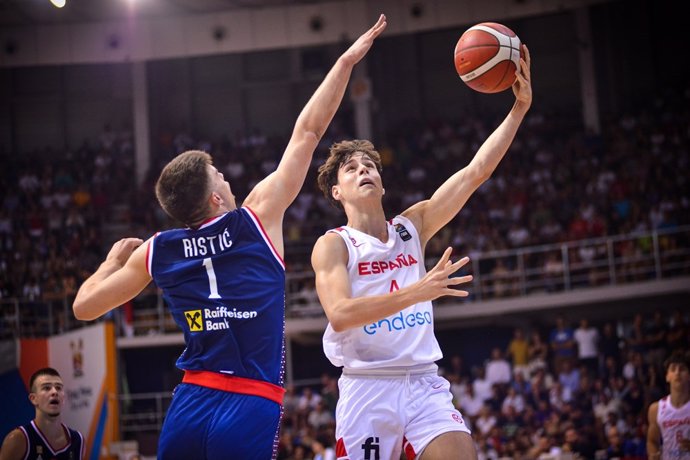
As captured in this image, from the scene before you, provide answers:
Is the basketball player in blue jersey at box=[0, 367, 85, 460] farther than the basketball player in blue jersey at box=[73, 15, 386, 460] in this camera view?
Yes

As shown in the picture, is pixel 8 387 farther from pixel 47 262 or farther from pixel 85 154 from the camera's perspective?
pixel 85 154

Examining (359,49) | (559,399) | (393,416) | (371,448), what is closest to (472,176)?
(359,49)

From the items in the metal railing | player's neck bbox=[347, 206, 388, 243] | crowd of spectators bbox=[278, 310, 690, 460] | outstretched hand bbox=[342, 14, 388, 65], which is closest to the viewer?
outstretched hand bbox=[342, 14, 388, 65]

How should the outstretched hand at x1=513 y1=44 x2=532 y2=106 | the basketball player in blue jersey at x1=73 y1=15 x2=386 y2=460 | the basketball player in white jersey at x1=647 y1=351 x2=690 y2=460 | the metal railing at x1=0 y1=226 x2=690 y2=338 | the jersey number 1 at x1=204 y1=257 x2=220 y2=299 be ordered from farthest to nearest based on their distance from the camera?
the metal railing at x1=0 y1=226 x2=690 y2=338 < the basketball player in white jersey at x1=647 y1=351 x2=690 y2=460 < the outstretched hand at x1=513 y1=44 x2=532 y2=106 < the jersey number 1 at x1=204 y1=257 x2=220 y2=299 < the basketball player in blue jersey at x1=73 y1=15 x2=386 y2=460

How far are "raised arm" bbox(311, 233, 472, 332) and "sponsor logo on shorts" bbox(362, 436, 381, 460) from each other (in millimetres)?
891

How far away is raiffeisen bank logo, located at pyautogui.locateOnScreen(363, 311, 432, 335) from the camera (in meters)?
5.83

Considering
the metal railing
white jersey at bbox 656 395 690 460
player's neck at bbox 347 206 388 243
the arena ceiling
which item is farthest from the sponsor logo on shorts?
the arena ceiling

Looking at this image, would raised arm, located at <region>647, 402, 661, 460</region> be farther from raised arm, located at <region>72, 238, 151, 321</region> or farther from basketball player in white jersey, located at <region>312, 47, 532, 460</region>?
raised arm, located at <region>72, 238, 151, 321</region>

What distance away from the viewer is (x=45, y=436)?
8102 millimetres

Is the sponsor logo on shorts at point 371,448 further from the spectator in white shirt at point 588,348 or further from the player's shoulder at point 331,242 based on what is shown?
→ the spectator in white shirt at point 588,348

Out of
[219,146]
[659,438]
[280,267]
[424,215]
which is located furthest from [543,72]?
[280,267]

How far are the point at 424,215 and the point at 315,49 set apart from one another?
82.2 feet

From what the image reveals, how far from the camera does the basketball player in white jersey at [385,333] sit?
18.4ft

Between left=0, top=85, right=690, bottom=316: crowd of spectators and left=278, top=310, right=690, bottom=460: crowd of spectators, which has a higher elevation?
left=0, top=85, right=690, bottom=316: crowd of spectators
